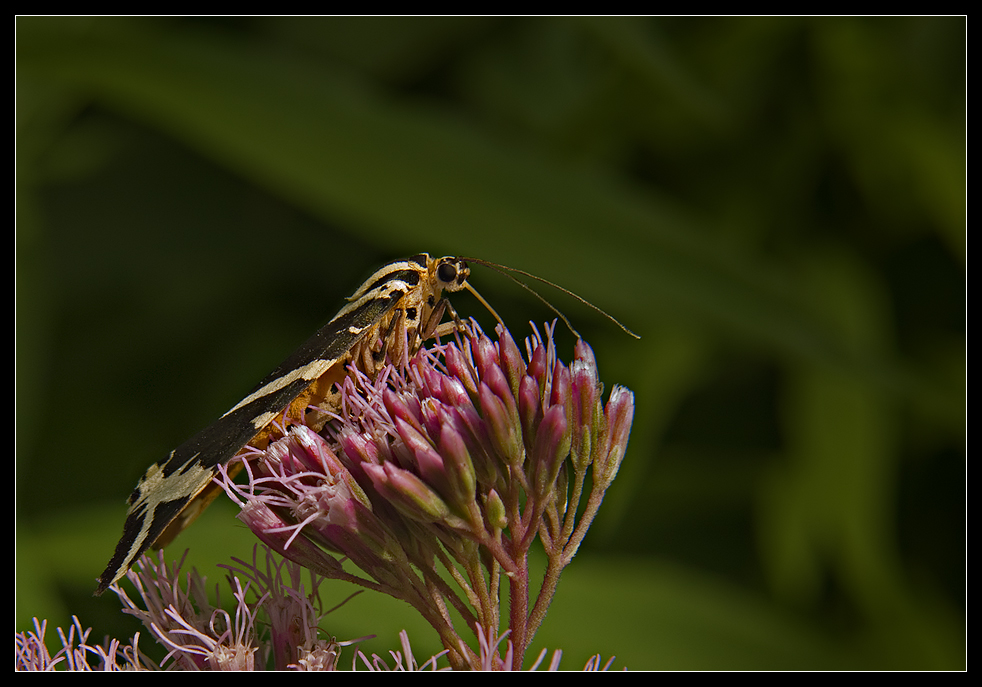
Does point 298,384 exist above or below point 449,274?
below

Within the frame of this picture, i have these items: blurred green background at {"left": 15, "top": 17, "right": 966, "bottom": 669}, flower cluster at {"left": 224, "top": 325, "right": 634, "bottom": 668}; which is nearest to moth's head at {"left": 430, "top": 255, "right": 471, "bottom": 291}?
flower cluster at {"left": 224, "top": 325, "right": 634, "bottom": 668}

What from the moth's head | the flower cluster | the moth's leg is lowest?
the flower cluster

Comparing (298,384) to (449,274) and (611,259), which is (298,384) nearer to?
(449,274)

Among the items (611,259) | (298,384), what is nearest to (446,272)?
(298,384)

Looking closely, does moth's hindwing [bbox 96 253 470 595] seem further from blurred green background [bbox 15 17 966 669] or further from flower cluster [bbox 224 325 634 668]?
blurred green background [bbox 15 17 966 669]

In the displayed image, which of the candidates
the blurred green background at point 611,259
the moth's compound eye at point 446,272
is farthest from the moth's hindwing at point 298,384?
the blurred green background at point 611,259

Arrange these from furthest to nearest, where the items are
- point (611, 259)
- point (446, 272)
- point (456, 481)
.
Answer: point (611, 259), point (446, 272), point (456, 481)

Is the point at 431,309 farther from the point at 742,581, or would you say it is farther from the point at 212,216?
the point at 742,581

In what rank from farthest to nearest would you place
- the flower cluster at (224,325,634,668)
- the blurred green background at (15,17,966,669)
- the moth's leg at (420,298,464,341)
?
the blurred green background at (15,17,966,669)
the moth's leg at (420,298,464,341)
the flower cluster at (224,325,634,668)
